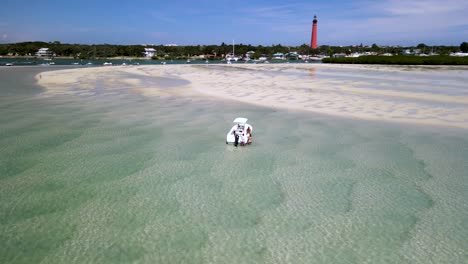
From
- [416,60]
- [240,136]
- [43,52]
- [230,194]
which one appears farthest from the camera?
[43,52]

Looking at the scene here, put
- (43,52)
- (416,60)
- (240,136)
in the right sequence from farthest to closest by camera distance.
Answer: (43,52), (416,60), (240,136)

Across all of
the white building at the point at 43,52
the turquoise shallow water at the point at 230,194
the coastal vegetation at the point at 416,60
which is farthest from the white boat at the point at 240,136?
the white building at the point at 43,52

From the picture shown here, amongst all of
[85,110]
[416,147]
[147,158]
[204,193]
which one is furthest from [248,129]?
[85,110]

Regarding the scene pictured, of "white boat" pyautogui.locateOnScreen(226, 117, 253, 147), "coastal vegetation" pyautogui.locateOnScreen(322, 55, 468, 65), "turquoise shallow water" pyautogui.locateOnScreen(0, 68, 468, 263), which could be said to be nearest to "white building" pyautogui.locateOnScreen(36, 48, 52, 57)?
"coastal vegetation" pyautogui.locateOnScreen(322, 55, 468, 65)

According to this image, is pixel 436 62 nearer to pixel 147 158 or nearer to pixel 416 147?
pixel 416 147

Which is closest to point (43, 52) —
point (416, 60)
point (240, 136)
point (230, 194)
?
point (416, 60)

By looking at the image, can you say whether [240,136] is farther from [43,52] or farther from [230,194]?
[43,52]

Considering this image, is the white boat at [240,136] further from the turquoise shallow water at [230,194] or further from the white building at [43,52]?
the white building at [43,52]

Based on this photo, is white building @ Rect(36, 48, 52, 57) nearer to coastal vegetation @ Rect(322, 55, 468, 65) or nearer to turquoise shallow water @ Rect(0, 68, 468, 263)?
coastal vegetation @ Rect(322, 55, 468, 65)

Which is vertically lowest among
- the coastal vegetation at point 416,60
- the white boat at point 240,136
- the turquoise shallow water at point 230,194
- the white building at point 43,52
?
the turquoise shallow water at point 230,194
